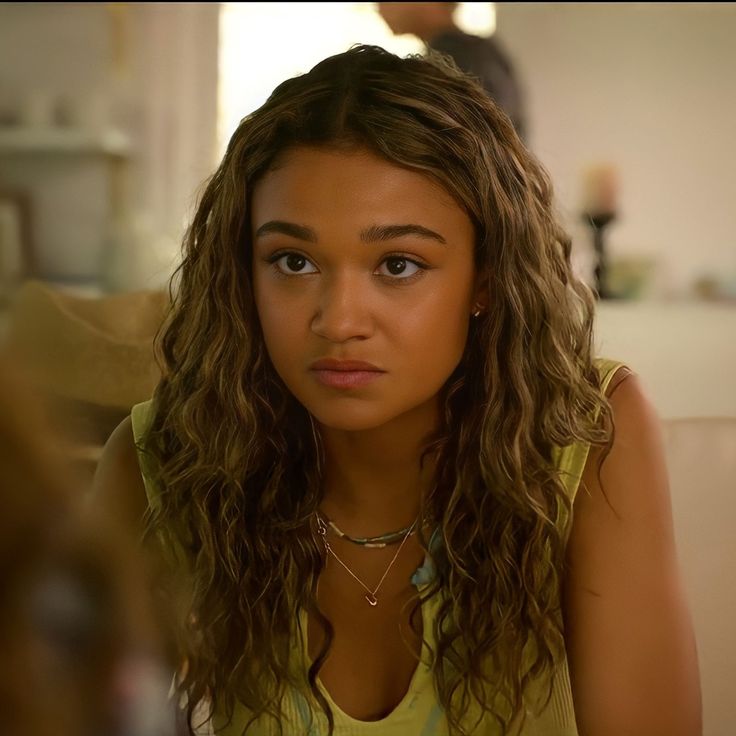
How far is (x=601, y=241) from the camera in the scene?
2010mm

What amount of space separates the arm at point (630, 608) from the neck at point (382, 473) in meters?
0.13

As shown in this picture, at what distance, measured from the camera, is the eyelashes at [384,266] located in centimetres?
65

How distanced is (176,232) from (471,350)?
Result: 1257mm

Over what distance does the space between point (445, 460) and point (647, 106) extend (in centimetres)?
143

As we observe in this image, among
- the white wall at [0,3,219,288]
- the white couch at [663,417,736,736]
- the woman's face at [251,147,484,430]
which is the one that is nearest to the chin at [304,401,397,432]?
the woman's face at [251,147,484,430]

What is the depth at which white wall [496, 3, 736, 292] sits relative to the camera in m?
1.97

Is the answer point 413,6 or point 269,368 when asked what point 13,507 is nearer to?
point 269,368

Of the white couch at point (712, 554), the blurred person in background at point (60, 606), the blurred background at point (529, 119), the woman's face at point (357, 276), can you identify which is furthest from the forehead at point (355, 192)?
the blurred background at point (529, 119)

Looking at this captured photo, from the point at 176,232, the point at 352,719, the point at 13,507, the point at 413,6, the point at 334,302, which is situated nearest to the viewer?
the point at 13,507

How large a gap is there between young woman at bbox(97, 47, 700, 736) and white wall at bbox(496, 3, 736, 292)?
4.18ft

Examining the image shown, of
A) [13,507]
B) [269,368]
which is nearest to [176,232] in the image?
[269,368]

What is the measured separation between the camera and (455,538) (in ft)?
2.51

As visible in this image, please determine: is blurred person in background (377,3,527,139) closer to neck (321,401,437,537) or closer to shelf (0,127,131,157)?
shelf (0,127,131,157)

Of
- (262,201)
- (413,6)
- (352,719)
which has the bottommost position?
(352,719)
